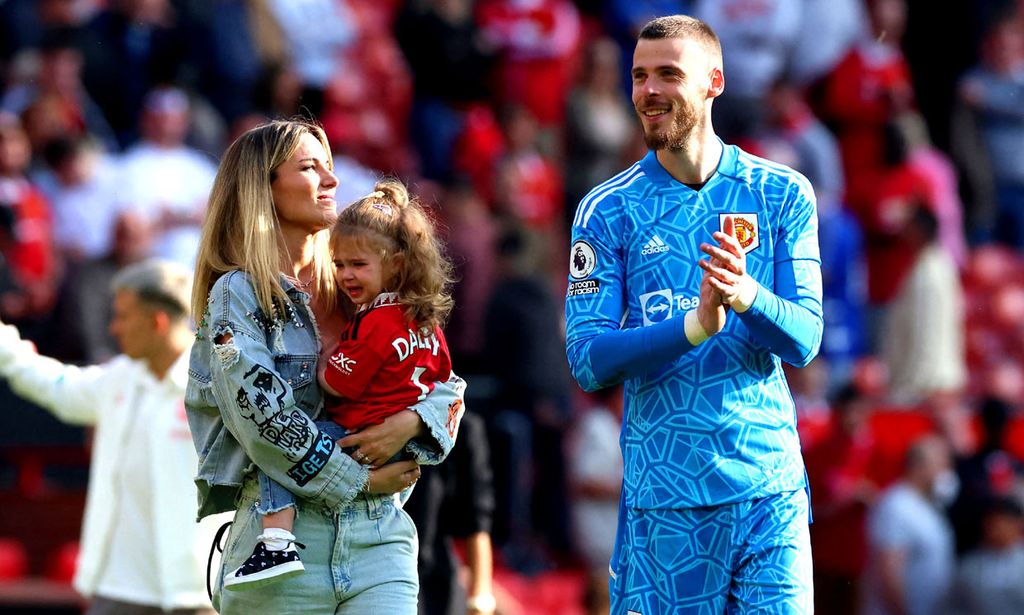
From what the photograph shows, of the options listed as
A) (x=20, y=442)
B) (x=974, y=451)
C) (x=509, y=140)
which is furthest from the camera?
(x=509, y=140)

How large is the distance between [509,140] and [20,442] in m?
4.61

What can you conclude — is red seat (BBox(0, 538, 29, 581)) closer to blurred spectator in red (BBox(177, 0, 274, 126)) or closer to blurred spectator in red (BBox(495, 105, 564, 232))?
blurred spectator in red (BBox(177, 0, 274, 126))

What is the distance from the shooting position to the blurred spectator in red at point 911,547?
36.9 feet

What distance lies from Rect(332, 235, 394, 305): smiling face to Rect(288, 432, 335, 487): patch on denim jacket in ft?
1.35

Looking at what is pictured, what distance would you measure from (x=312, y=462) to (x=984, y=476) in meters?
8.05

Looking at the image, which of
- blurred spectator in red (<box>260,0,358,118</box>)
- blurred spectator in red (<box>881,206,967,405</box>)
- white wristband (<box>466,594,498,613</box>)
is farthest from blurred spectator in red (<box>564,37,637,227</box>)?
white wristband (<box>466,594,498,613</box>)

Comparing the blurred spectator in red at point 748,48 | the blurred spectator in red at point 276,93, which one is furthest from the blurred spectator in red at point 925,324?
the blurred spectator in red at point 276,93

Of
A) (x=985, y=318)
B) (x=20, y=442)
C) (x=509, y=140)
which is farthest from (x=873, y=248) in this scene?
(x=20, y=442)

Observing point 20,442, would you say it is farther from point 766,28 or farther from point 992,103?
point 992,103

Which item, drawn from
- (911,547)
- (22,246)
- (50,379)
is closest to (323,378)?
(50,379)

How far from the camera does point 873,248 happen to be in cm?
1395

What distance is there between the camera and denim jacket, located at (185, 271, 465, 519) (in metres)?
4.48

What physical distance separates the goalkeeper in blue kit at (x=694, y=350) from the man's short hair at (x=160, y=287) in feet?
7.76

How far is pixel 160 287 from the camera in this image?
668 centimetres
